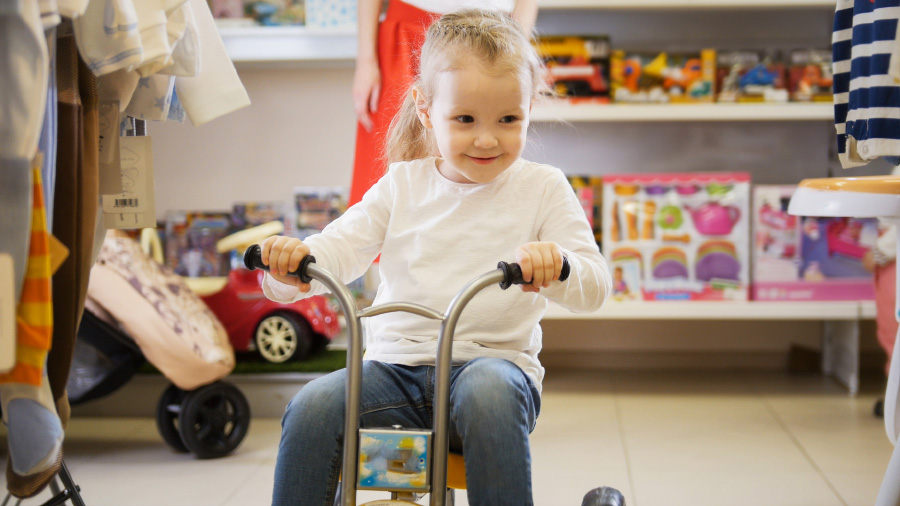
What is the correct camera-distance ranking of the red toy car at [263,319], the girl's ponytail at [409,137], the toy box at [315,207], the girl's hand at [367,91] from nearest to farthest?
the girl's ponytail at [409,137] → the girl's hand at [367,91] → the red toy car at [263,319] → the toy box at [315,207]

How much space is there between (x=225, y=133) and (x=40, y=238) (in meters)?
2.01

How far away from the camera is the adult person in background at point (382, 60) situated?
68.3 inches

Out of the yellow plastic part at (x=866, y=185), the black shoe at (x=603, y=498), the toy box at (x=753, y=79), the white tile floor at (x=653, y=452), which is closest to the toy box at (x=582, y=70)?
the toy box at (x=753, y=79)

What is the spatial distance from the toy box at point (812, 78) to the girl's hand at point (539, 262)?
1777 mm

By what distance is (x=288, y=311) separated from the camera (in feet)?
7.33

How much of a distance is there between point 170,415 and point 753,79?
70.0 inches

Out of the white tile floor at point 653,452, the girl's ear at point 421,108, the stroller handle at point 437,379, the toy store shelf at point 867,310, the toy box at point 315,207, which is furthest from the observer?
the toy box at point 315,207

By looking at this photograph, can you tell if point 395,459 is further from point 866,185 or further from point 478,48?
point 866,185

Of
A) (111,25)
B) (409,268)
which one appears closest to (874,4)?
(409,268)

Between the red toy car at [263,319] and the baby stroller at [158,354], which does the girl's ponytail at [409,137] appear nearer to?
the baby stroller at [158,354]

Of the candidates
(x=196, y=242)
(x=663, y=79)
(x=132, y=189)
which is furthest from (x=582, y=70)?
(x=132, y=189)

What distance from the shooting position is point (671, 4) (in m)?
2.39

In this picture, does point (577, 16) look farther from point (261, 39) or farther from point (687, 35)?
point (261, 39)

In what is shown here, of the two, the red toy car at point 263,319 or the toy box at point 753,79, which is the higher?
the toy box at point 753,79
